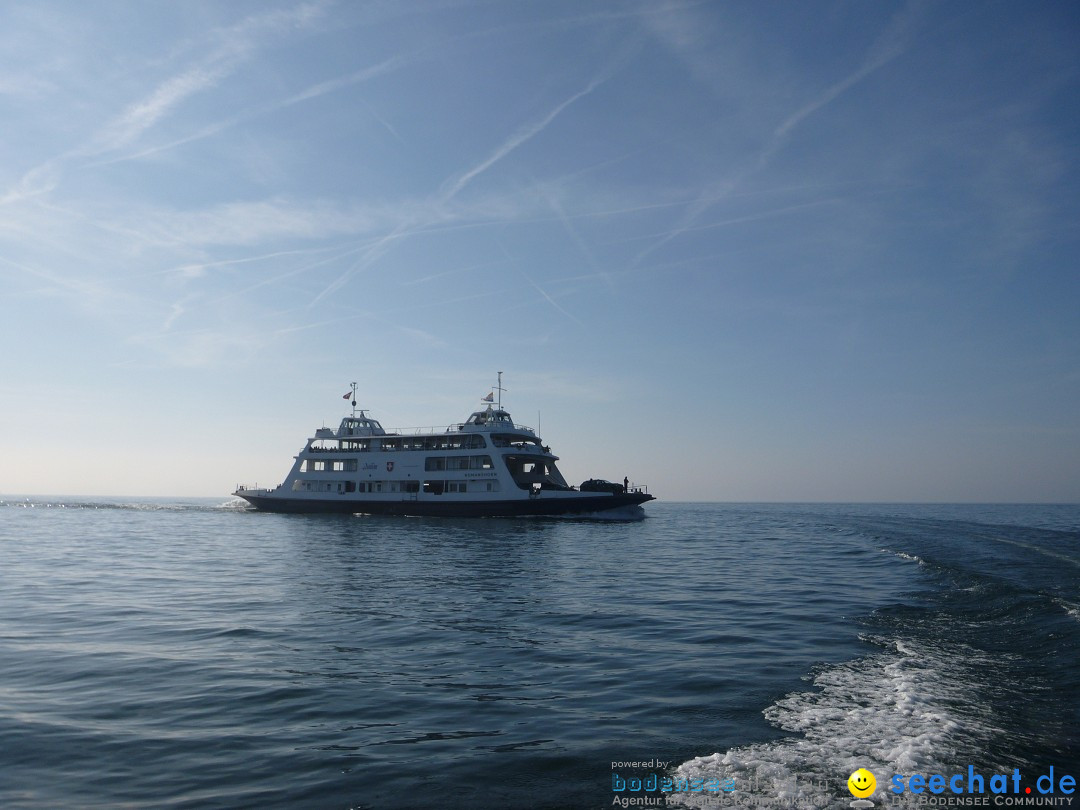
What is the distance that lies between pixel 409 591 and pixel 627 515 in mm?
41062

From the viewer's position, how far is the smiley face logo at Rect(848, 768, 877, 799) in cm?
664

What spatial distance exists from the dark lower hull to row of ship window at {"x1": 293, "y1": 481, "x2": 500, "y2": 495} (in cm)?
155

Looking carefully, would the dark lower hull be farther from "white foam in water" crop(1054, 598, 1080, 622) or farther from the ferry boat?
"white foam in water" crop(1054, 598, 1080, 622)

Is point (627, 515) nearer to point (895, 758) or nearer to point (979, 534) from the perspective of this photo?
point (979, 534)

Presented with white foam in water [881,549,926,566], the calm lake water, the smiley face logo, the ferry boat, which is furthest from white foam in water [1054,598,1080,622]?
the ferry boat

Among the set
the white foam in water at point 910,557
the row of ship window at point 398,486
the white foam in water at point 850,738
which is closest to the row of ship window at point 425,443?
the row of ship window at point 398,486

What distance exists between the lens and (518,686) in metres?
10.3

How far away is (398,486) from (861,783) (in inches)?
2371

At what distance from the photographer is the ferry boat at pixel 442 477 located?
57656 millimetres

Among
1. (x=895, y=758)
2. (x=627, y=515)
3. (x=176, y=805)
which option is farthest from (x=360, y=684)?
(x=627, y=515)

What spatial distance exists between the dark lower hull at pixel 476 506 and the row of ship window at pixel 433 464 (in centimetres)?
340

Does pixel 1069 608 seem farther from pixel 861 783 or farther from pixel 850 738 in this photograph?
pixel 861 783

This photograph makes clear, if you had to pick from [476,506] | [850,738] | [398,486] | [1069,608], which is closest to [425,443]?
[398,486]

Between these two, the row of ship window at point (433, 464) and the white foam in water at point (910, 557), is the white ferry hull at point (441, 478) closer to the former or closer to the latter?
the row of ship window at point (433, 464)
